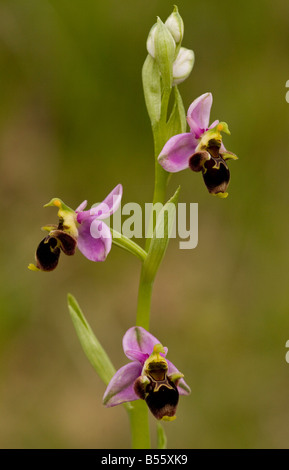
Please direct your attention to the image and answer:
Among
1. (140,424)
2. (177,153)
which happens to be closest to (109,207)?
(177,153)

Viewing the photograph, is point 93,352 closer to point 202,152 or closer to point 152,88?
point 202,152

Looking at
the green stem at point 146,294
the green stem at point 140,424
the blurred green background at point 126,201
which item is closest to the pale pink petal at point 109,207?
the green stem at point 146,294

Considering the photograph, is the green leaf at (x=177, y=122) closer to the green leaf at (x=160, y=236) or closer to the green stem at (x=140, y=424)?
the green leaf at (x=160, y=236)

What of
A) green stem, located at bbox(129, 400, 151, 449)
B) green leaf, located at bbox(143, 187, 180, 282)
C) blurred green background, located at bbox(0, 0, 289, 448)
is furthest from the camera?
blurred green background, located at bbox(0, 0, 289, 448)

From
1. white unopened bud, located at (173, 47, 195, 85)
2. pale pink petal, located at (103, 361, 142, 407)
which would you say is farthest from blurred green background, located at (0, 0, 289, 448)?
white unopened bud, located at (173, 47, 195, 85)

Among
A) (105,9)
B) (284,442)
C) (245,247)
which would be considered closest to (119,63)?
(105,9)

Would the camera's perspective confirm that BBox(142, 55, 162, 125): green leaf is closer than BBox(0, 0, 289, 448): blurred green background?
Yes

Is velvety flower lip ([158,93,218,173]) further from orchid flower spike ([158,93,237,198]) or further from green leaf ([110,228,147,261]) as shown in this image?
green leaf ([110,228,147,261])
